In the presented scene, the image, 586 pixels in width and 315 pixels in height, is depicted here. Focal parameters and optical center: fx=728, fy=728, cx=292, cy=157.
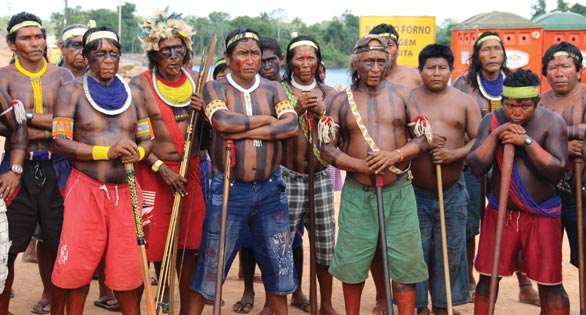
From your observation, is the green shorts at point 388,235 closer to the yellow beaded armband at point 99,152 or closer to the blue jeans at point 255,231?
the blue jeans at point 255,231

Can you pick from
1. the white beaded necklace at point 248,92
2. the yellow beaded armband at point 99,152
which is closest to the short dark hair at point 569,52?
the white beaded necklace at point 248,92

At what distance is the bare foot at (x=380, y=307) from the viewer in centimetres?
664

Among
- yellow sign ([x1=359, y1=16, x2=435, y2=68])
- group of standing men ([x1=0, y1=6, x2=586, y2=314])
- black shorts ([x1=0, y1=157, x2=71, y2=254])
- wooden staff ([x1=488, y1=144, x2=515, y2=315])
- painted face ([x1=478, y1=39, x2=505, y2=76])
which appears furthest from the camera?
yellow sign ([x1=359, y1=16, x2=435, y2=68])

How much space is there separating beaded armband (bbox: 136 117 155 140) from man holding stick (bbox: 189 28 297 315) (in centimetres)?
46

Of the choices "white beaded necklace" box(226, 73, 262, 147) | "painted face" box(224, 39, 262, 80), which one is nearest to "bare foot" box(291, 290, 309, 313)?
"white beaded necklace" box(226, 73, 262, 147)

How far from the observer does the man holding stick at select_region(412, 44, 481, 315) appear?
6.02 metres

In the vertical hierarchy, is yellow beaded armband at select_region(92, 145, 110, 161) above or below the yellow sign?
below

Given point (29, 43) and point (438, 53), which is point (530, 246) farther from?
point (29, 43)

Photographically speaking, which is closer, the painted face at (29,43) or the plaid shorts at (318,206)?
the painted face at (29,43)

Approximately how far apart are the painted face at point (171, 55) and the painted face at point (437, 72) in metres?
2.03

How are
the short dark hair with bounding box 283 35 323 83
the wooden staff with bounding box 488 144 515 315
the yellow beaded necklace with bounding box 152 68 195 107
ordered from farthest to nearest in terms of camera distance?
the short dark hair with bounding box 283 35 323 83 < the yellow beaded necklace with bounding box 152 68 195 107 < the wooden staff with bounding box 488 144 515 315

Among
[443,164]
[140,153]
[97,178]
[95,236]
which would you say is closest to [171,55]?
[140,153]

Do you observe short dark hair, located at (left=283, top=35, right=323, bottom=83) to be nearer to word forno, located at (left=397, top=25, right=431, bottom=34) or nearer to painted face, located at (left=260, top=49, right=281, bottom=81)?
painted face, located at (left=260, top=49, right=281, bottom=81)

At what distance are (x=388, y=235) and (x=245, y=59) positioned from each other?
1.71 metres
